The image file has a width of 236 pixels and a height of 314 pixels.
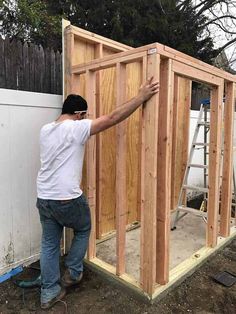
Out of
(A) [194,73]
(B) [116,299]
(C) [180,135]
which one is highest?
(A) [194,73]

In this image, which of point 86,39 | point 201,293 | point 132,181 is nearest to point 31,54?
point 86,39

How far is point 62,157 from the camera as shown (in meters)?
2.30

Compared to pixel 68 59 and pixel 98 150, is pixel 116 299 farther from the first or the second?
pixel 68 59

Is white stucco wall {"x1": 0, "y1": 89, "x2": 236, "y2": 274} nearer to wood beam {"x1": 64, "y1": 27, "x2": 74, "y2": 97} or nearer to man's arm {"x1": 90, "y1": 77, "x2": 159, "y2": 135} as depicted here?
wood beam {"x1": 64, "y1": 27, "x2": 74, "y2": 97}

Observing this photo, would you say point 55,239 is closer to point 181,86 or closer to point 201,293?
point 201,293

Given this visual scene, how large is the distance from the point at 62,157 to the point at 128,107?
0.66m

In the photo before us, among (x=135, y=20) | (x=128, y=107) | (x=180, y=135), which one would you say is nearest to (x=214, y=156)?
(x=128, y=107)

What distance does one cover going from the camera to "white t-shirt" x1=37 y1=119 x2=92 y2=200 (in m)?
2.26

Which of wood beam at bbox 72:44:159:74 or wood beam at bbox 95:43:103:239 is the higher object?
wood beam at bbox 72:44:159:74

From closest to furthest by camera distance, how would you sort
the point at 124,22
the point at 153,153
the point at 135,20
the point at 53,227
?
the point at 153,153, the point at 53,227, the point at 135,20, the point at 124,22

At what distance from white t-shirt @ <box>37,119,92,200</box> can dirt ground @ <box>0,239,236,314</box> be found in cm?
90

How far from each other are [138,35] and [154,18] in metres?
0.74

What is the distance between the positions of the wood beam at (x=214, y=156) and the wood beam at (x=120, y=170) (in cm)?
112

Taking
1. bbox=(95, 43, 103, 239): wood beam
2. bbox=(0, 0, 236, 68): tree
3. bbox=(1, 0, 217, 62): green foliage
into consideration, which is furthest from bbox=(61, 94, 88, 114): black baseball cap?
bbox=(1, 0, 217, 62): green foliage
